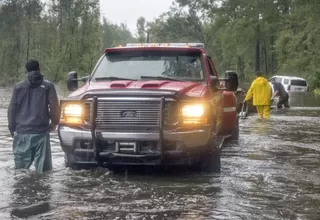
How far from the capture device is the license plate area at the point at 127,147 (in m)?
8.00

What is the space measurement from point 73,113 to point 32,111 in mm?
604

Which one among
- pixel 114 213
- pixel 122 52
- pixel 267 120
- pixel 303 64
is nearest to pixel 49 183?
pixel 114 213

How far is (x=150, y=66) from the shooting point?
9359mm

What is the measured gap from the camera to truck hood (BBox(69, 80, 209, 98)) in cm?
819

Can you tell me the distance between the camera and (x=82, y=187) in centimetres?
771

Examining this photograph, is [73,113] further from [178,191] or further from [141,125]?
[178,191]

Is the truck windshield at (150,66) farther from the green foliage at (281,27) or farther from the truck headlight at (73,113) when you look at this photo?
the green foliage at (281,27)

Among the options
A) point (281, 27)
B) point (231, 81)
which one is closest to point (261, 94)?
point (231, 81)

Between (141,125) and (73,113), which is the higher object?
(73,113)

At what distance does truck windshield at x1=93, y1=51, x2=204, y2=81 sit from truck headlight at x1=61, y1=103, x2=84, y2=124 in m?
1.06

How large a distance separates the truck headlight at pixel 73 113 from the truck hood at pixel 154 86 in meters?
0.16

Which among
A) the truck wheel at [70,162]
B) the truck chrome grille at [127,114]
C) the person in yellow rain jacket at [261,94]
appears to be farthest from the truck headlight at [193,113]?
the person in yellow rain jacket at [261,94]

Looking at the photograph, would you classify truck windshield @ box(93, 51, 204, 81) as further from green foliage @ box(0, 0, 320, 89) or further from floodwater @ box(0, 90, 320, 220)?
green foliage @ box(0, 0, 320, 89)

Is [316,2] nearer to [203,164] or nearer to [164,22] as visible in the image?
[203,164]
